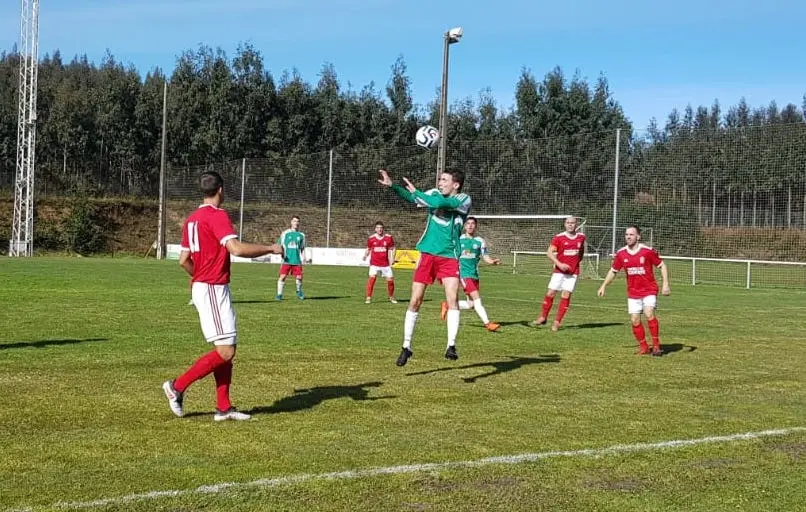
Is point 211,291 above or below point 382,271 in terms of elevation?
above

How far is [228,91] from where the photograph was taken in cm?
7169

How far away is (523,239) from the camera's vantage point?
44.5m

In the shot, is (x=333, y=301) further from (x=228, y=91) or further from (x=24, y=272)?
(x=228, y=91)

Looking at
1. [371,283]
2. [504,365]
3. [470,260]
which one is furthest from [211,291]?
[371,283]

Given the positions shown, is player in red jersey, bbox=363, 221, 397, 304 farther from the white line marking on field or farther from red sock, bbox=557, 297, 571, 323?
the white line marking on field

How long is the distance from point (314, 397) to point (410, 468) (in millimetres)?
A: 2787

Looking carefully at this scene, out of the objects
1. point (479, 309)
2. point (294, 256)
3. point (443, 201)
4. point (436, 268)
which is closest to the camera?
point (443, 201)

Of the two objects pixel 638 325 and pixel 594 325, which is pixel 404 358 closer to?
pixel 638 325

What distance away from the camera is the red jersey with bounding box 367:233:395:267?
2211 centimetres

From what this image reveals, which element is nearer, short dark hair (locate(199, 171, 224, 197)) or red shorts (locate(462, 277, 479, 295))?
short dark hair (locate(199, 171, 224, 197))

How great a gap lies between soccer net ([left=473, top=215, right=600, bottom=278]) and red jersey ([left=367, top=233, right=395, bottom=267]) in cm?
1942

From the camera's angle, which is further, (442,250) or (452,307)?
(452,307)

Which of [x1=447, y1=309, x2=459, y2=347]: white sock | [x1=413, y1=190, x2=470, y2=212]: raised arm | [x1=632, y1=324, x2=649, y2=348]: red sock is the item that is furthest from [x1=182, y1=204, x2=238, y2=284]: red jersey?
[x1=632, y1=324, x2=649, y2=348]: red sock

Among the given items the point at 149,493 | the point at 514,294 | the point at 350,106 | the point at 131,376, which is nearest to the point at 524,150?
the point at 514,294
